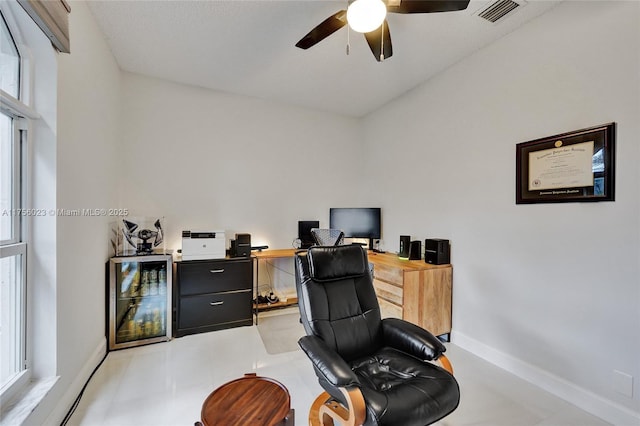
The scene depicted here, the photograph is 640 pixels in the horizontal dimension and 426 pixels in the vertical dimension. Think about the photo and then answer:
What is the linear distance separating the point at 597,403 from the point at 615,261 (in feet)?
3.11

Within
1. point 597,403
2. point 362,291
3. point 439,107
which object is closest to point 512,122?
point 439,107

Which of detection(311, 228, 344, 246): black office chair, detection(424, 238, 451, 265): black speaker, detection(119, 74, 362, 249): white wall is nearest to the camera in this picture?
detection(424, 238, 451, 265): black speaker

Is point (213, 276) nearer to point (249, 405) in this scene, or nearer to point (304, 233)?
point (304, 233)

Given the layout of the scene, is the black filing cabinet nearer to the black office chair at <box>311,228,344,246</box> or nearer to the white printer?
the white printer

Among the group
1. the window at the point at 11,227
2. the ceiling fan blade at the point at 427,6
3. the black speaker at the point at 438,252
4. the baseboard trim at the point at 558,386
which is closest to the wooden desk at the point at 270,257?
the black speaker at the point at 438,252

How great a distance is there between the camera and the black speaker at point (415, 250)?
310 centimetres

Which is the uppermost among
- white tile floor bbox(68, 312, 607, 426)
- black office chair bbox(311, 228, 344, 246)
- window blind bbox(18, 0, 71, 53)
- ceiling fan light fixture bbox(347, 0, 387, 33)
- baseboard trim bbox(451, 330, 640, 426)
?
ceiling fan light fixture bbox(347, 0, 387, 33)

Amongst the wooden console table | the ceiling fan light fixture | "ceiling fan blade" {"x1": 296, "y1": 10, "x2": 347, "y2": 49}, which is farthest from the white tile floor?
"ceiling fan blade" {"x1": 296, "y1": 10, "x2": 347, "y2": 49}

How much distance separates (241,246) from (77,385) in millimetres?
1728

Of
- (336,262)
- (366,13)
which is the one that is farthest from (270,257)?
(366,13)

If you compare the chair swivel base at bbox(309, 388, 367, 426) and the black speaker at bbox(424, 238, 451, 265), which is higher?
the black speaker at bbox(424, 238, 451, 265)

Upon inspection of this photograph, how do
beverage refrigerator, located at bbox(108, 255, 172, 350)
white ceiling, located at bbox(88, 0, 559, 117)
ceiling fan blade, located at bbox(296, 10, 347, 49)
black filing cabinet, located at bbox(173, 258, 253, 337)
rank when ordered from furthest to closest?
black filing cabinet, located at bbox(173, 258, 253, 337)
beverage refrigerator, located at bbox(108, 255, 172, 350)
white ceiling, located at bbox(88, 0, 559, 117)
ceiling fan blade, located at bbox(296, 10, 347, 49)

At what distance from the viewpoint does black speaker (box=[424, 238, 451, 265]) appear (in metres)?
2.82

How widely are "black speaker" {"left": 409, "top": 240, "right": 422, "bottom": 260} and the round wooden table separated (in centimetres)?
213
